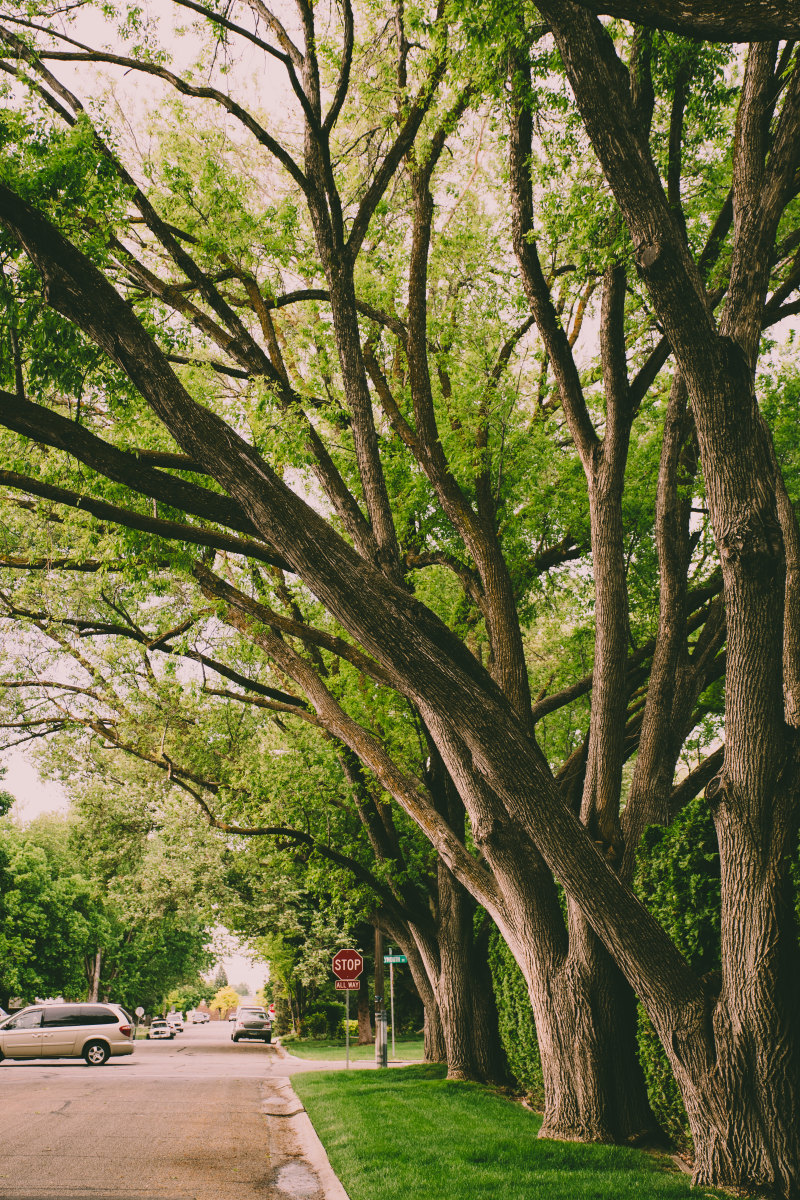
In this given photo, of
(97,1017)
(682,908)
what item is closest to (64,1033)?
(97,1017)

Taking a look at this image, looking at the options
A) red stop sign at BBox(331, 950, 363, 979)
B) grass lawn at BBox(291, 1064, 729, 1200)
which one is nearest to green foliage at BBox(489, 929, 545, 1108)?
grass lawn at BBox(291, 1064, 729, 1200)

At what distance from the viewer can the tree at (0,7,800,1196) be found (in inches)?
221

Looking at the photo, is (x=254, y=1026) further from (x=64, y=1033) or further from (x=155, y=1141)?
(x=155, y=1141)

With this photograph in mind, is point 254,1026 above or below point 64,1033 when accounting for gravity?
below

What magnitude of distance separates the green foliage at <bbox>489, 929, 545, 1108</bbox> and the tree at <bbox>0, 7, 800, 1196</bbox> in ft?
9.70

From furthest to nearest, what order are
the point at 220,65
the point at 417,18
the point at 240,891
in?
1. the point at 240,891
2. the point at 220,65
3. the point at 417,18

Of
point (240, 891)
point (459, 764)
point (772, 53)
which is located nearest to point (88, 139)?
point (772, 53)

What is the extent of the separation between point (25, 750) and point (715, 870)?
12.2m

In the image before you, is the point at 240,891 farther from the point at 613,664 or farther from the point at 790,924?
the point at 790,924

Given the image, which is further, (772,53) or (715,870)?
(715,870)

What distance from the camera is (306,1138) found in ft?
→ 29.7

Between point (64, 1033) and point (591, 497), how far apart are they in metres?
19.8

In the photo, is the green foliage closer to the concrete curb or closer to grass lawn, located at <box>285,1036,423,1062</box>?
the concrete curb

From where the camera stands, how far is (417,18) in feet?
25.8
